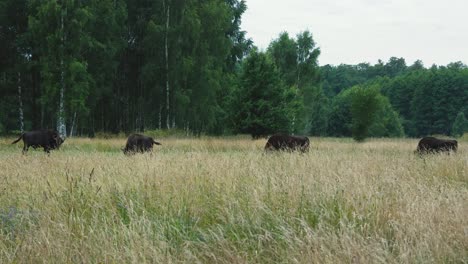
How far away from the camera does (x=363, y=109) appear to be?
34.8m

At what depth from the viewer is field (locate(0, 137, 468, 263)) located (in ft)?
9.85

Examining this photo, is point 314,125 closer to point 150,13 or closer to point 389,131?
point 389,131

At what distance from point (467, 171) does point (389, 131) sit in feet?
262

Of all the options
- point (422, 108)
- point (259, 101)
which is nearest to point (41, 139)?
point (259, 101)

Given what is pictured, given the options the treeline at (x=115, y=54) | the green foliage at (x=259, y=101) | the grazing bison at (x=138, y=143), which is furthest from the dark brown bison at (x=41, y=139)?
the green foliage at (x=259, y=101)

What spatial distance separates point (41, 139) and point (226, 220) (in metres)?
13.6

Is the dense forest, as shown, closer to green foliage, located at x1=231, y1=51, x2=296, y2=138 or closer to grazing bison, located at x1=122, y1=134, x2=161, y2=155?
green foliage, located at x1=231, y1=51, x2=296, y2=138

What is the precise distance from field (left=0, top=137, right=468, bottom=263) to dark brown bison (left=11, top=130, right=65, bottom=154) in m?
9.77

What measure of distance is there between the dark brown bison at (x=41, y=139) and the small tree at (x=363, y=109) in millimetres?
25257

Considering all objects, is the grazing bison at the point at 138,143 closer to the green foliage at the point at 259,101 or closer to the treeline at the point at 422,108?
the green foliage at the point at 259,101

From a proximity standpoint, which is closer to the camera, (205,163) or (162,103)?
(205,163)

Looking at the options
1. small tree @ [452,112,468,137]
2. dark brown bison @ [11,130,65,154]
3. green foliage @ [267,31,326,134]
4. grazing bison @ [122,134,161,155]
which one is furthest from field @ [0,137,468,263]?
small tree @ [452,112,468,137]

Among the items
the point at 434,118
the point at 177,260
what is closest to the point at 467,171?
the point at 177,260

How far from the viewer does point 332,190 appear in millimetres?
4664
